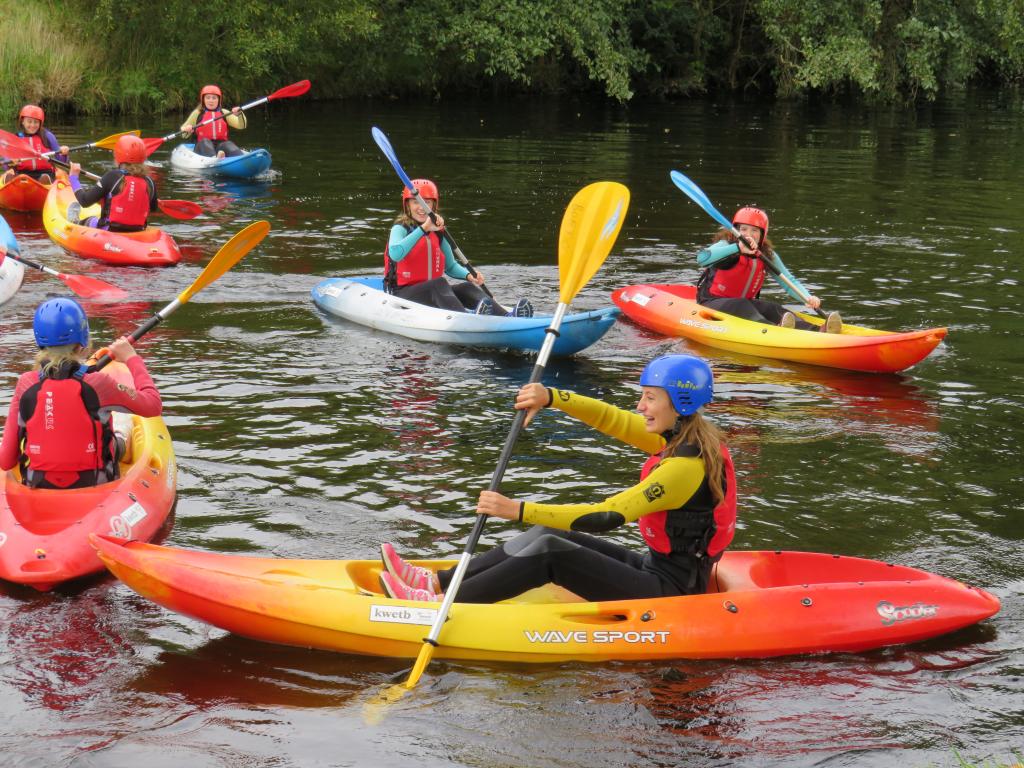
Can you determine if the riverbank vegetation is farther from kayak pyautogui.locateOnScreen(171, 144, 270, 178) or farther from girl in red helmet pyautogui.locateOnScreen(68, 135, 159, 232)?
girl in red helmet pyautogui.locateOnScreen(68, 135, 159, 232)

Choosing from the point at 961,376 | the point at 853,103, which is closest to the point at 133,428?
the point at 961,376

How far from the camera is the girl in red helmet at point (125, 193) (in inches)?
488

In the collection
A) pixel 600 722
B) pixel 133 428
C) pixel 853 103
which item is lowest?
pixel 600 722

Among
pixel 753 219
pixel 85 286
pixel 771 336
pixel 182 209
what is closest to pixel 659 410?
pixel 771 336

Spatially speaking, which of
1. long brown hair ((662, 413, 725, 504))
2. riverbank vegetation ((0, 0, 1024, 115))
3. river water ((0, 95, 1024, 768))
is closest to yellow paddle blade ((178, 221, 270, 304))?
river water ((0, 95, 1024, 768))

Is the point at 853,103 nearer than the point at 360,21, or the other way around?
the point at 360,21

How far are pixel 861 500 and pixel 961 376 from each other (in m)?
2.88

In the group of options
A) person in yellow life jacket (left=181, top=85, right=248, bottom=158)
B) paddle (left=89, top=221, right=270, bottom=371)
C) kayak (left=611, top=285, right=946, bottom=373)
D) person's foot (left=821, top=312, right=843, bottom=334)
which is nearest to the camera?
paddle (left=89, top=221, right=270, bottom=371)

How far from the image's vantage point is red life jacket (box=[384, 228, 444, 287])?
1048 centimetres

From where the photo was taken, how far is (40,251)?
13148mm

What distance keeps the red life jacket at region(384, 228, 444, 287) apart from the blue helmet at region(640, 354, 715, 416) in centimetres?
533

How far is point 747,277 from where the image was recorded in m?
10.6

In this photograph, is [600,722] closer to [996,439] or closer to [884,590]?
[884,590]

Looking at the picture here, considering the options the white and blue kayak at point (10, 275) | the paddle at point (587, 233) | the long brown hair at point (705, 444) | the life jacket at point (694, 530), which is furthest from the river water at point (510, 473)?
the paddle at point (587, 233)
